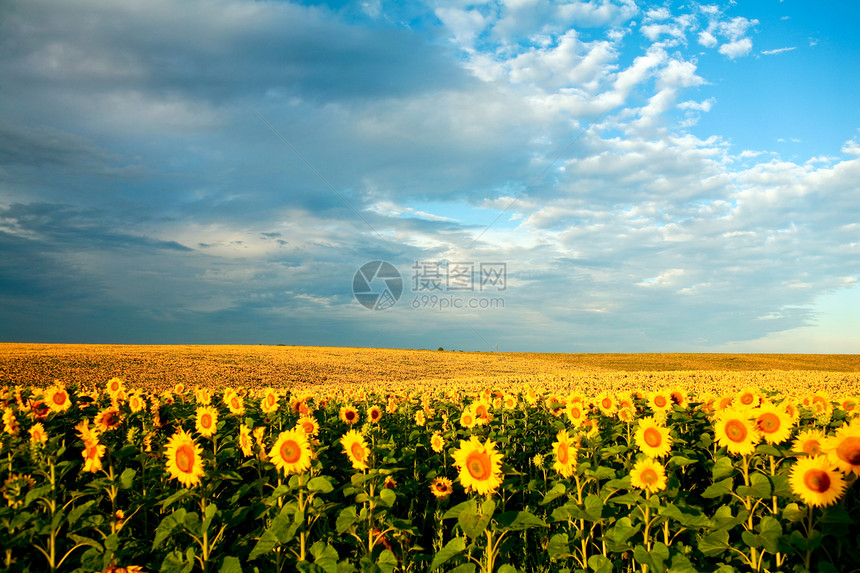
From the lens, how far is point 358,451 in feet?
17.7

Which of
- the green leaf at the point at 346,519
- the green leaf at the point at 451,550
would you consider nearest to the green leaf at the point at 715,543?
the green leaf at the point at 451,550

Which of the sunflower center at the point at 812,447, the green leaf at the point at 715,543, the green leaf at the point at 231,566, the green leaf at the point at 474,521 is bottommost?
the green leaf at the point at 231,566

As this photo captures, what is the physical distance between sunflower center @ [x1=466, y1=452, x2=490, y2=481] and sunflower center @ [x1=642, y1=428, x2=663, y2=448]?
7.74 ft

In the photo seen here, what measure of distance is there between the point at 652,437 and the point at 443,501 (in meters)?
2.77

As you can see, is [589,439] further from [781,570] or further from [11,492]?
[11,492]

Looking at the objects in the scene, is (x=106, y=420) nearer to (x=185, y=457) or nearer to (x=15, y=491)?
(x=185, y=457)

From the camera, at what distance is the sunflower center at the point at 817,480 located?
14.1 ft

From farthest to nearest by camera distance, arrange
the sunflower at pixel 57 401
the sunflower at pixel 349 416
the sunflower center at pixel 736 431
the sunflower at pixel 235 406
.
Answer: the sunflower at pixel 235 406 < the sunflower at pixel 349 416 < the sunflower at pixel 57 401 < the sunflower center at pixel 736 431

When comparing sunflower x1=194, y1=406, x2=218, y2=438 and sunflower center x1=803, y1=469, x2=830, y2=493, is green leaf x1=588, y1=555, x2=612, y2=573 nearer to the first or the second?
sunflower center x1=803, y1=469, x2=830, y2=493

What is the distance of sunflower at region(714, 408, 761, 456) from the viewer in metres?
5.13

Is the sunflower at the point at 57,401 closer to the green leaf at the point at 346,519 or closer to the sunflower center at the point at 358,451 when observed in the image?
the sunflower center at the point at 358,451

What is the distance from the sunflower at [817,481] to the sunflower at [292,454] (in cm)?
496

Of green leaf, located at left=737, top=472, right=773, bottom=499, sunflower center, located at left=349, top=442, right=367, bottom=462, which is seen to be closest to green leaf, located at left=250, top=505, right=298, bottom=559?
sunflower center, located at left=349, top=442, right=367, bottom=462

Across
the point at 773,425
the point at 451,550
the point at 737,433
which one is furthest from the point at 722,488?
the point at 451,550
